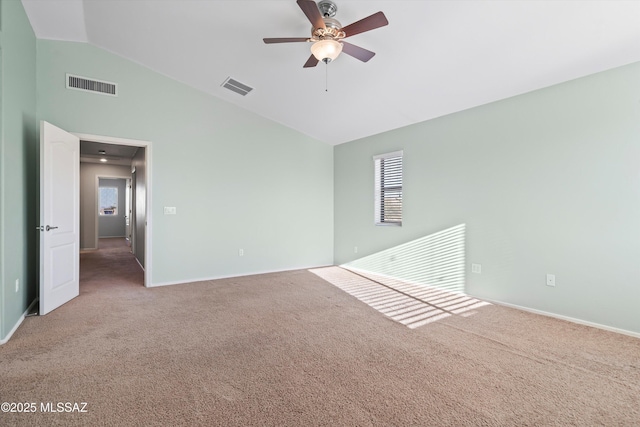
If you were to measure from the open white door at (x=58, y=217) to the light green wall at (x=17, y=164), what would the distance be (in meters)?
0.18

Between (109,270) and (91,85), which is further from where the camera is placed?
(109,270)

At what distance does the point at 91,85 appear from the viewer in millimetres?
4105

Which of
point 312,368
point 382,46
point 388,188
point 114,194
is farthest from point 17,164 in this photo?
point 114,194

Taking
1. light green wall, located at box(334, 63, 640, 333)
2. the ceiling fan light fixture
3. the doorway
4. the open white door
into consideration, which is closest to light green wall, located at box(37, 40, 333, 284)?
the doorway

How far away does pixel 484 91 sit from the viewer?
362 cm

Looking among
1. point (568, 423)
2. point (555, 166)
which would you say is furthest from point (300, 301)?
point (555, 166)

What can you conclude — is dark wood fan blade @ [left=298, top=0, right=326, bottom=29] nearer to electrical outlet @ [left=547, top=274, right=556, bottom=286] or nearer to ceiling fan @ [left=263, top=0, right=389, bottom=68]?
ceiling fan @ [left=263, top=0, right=389, bottom=68]

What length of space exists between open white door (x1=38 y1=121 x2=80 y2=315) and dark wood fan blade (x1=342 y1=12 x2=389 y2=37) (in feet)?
11.3

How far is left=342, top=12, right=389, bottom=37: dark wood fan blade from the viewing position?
2.27 m

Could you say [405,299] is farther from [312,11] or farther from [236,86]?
[236,86]

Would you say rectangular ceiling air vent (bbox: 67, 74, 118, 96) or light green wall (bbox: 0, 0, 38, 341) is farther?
rectangular ceiling air vent (bbox: 67, 74, 118, 96)

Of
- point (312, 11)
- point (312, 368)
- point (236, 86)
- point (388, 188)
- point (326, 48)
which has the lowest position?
point (312, 368)

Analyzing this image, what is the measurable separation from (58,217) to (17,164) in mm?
750

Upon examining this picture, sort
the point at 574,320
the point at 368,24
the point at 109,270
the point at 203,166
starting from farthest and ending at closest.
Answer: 1. the point at 109,270
2. the point at 203,166
3. the point at 574,320
4. the point at 368,24
